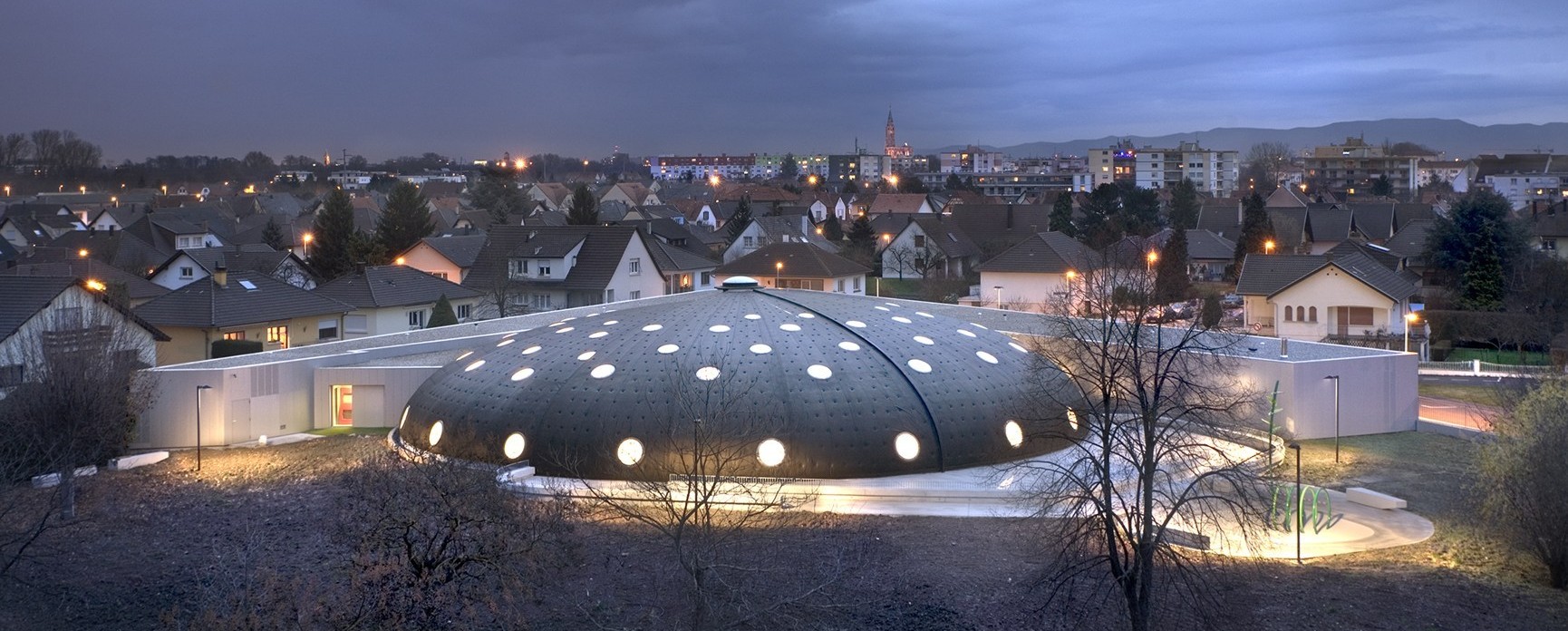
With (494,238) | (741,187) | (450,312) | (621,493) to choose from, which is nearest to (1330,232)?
(494,238)

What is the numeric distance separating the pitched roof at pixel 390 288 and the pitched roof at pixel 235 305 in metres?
1.92

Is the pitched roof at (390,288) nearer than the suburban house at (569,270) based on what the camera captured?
Yes

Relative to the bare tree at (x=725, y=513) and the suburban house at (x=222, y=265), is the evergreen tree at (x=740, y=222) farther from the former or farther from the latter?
the bare tree at (x=725, y=513)

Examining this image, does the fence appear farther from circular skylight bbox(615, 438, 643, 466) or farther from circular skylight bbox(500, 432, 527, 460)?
circular skylight bbox(500, 432, 527, 460)

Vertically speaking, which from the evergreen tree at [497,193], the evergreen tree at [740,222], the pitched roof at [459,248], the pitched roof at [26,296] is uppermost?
the evergreen tree at [497,193]

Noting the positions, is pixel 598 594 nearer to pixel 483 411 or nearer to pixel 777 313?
pixel 483 411

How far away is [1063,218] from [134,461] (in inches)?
2448

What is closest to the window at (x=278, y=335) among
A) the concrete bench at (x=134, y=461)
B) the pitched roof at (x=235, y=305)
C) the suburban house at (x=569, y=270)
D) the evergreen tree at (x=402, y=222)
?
the pitched roof at (x=235, y=305)

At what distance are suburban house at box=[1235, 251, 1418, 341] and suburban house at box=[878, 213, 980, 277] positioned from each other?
24.2m

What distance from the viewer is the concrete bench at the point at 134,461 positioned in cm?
2837

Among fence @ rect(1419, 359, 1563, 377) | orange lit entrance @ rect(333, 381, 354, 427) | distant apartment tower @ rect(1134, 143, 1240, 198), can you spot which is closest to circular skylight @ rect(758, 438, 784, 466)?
orange lit entrance @ rect(333, 381, 354, 427)

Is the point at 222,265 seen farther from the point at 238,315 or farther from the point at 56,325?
the point at 56,325

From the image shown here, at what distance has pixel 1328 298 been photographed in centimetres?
4950

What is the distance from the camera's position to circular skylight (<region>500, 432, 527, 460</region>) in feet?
84.7
